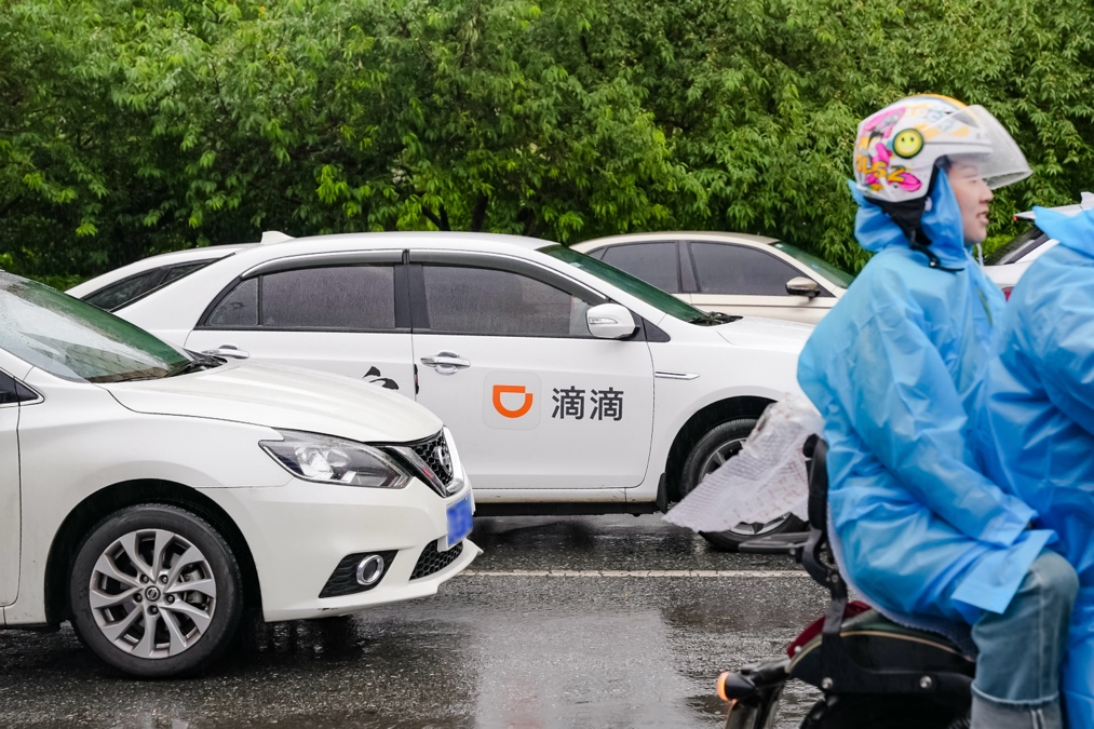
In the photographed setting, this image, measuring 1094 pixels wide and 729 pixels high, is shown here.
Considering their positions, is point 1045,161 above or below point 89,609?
above

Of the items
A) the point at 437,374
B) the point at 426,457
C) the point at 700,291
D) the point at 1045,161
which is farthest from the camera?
the point at 1045,161

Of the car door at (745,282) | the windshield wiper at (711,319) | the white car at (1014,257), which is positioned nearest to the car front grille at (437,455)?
the windshield wiper at (711,319)

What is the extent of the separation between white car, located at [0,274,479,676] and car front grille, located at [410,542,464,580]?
0.15 feet

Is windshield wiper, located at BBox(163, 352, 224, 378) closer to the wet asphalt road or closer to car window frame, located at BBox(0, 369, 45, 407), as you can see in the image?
car window frame, located at BBox(0, 369, 45, 407)

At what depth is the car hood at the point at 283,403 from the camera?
557cm

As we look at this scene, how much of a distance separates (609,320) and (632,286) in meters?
0.69

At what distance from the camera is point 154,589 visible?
5477mm

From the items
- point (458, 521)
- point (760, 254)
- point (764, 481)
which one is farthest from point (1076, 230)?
point (760, 254)

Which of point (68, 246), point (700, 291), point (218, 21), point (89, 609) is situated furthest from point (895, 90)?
point (89, 609)

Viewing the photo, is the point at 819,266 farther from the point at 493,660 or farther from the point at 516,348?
the point at 493,660

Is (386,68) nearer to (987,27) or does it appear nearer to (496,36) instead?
(496,36)

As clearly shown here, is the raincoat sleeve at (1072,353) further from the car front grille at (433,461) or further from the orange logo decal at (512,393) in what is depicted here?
the orange logo decal at (512,393)

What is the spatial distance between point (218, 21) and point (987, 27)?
26.8ft

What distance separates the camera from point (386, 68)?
42.0 feet
